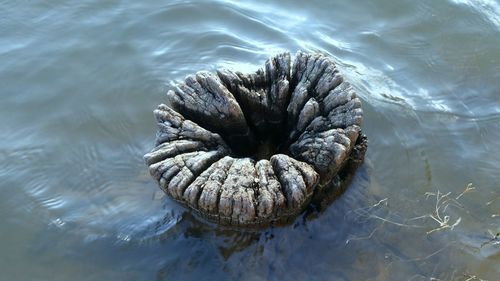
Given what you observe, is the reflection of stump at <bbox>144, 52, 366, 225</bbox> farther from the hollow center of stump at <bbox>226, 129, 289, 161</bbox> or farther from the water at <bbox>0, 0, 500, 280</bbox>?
the water at <bbox>0, 0, 500, 280</bbox>

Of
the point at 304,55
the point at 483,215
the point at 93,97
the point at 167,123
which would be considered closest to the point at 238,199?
the point at 167,123

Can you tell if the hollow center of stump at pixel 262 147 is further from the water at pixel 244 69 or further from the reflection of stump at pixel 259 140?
the water at pixel 244 69

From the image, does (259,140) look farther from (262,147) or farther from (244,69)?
(244,69)

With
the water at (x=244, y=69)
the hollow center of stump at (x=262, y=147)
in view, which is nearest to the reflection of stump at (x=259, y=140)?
the hollow center of stump at (x=262, y=147)

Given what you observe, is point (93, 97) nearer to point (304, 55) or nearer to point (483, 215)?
point (304, 55)

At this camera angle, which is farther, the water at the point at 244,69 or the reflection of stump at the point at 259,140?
the water at the point at 244,69
